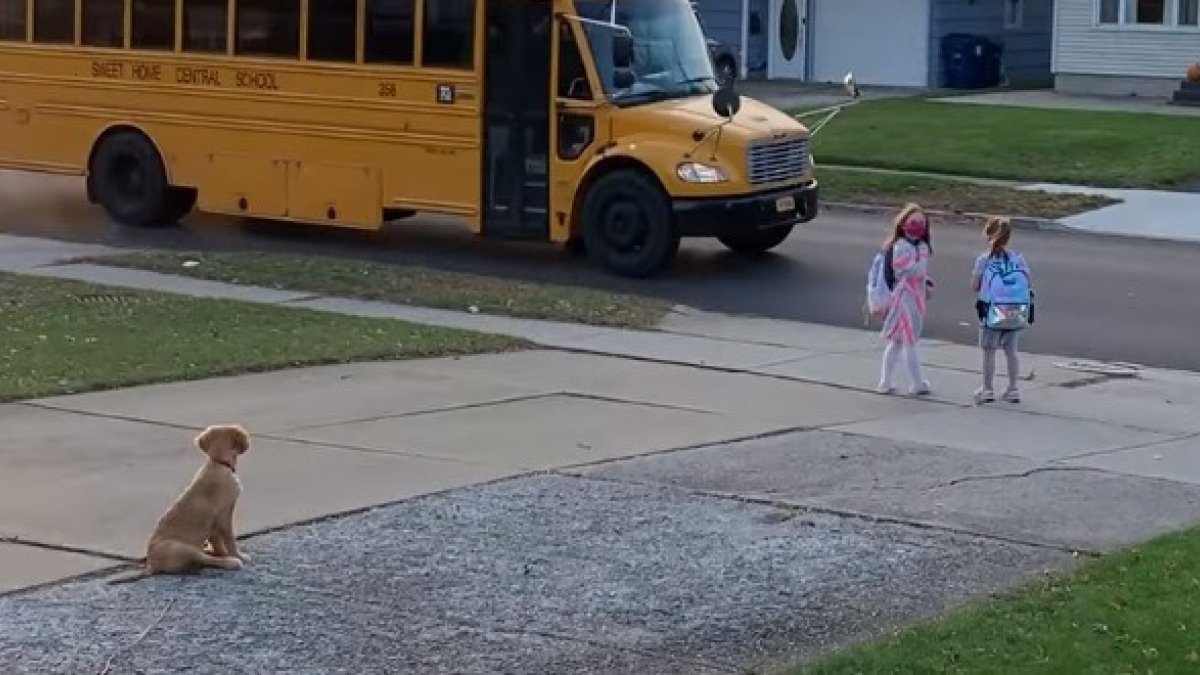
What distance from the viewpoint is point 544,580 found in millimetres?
8727

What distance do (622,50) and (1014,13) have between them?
24.5 m

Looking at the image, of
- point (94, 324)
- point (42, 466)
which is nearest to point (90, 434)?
point (42, 466)

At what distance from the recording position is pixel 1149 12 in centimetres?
3738

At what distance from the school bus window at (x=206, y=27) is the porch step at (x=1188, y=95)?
18.4 meters

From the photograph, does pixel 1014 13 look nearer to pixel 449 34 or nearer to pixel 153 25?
pixel 153 25

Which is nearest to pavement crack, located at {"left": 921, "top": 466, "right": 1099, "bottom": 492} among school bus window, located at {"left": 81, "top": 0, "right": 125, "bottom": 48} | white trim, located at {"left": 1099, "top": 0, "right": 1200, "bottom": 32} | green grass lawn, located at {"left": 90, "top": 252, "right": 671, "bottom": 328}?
green grass lawn, located at {"left": 90, "top": 252, "right": 671, "bottom": 328}

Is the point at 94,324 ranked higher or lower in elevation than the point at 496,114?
lower

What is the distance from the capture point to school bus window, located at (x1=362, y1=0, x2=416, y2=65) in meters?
20.2

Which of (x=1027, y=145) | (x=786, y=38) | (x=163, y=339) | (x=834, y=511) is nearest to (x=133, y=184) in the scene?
Answer: (x=163, y=339)

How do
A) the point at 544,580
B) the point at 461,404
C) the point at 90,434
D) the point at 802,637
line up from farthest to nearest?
the point at 461,404
the point at 90,434
the point at 544,580
the point at 802,637

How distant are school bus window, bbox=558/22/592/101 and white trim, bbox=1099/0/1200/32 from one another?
64.3ft

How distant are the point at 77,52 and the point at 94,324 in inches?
295

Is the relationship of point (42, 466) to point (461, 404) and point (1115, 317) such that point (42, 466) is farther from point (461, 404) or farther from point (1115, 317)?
point (1115, 317)

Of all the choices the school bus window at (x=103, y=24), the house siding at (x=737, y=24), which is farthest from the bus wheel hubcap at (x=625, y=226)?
the house siding at (x=737, y=24)
